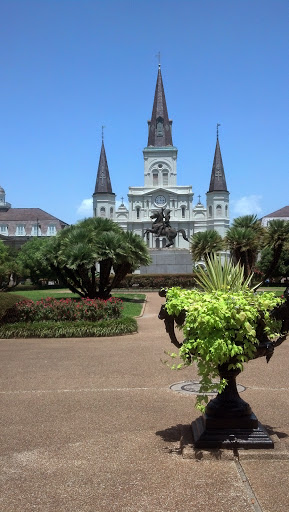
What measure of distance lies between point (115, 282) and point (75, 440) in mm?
19087

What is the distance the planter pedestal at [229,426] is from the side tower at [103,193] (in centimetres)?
9324

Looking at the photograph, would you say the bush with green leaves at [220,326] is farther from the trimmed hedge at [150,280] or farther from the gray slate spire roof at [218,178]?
the gray slate spire roof at [218,178]

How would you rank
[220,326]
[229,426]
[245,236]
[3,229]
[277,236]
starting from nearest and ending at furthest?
[220,326] < [229,426] < [277,236] < [245,236] < [3,229]

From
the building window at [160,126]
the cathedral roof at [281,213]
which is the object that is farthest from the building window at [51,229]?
the cathedral roof at [281,213]

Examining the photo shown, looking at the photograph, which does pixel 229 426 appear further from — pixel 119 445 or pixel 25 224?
pixel 25 224

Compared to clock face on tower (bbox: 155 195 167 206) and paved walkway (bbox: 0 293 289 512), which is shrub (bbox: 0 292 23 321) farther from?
clock face on tower (bbox: 155 195 167 206)

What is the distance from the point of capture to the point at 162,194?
98750mm

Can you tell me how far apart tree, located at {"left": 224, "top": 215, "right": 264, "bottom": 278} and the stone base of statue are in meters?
12.0

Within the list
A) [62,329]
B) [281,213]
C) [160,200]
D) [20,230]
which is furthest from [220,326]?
[20,230]

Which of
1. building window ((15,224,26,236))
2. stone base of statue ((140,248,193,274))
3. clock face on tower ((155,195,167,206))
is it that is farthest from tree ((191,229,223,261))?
building window ((15,224,26,236))

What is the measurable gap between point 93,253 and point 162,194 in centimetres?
7665

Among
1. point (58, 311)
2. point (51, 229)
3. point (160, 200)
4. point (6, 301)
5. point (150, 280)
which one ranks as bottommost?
point (58, 311)

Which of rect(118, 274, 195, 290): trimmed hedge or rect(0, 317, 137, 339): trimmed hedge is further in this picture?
rect(118, 274, 195, 290): trimmed hedge

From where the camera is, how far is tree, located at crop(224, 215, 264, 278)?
31078mm
